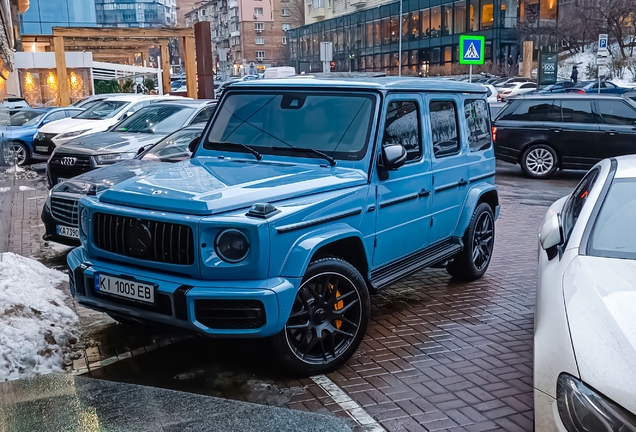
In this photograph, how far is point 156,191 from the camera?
170 inches

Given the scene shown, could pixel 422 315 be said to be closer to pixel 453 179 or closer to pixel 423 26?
pixel 453 179

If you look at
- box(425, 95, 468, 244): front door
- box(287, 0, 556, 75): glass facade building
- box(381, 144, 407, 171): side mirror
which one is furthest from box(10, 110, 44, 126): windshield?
box(287, 0, 556, 75): glass facade building

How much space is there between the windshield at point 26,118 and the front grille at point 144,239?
1495 cm

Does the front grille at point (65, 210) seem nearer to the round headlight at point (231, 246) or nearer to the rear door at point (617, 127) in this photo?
the round headlight at point (231, 246)

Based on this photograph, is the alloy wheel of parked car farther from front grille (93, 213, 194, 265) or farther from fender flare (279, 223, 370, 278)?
fender flare (279, 223, 370, 278)

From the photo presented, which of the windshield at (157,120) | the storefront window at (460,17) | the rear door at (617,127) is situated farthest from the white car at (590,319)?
the storefront window at (460,17)

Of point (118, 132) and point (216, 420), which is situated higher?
point (118, 132)

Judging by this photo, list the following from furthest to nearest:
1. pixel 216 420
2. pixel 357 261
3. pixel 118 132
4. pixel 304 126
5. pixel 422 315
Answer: pixel 118 132
pixel 422 315
pixel 304 126
pixel 357 261
pixel 216 420

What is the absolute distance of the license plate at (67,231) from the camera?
7008mm

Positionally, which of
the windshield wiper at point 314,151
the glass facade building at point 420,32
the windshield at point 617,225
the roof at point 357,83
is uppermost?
the glass facade building at point 420,32

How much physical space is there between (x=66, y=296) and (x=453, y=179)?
147 inches

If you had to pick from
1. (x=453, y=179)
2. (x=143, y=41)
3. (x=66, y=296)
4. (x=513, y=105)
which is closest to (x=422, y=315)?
(x=453, y=179)

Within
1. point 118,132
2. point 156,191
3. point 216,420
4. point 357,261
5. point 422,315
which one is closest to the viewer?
point 216,420

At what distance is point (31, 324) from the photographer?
501 centimetres
